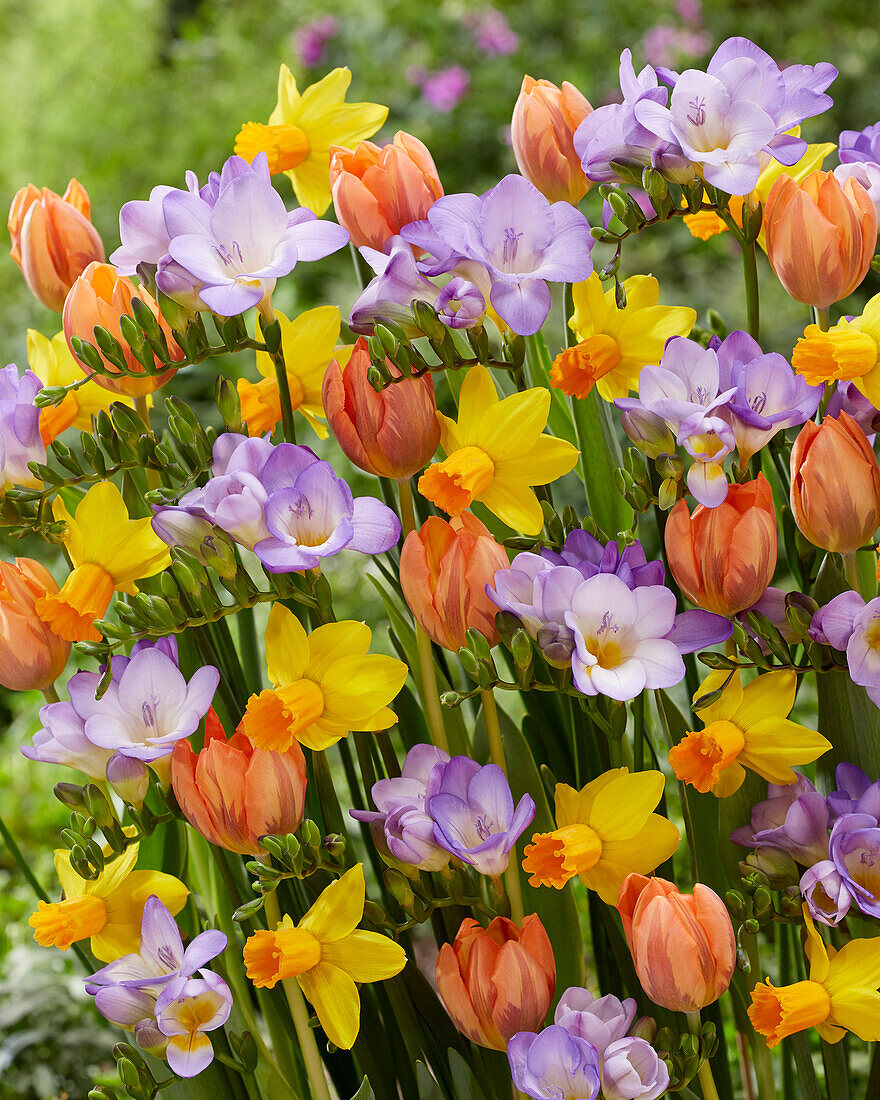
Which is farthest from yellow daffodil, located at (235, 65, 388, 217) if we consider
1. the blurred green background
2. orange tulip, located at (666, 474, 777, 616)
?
the blurred green background

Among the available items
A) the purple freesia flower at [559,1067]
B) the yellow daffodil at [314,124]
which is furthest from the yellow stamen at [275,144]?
the purple freesia flower at [559,1067]

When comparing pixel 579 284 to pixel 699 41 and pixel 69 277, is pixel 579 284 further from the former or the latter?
pixel 699 41

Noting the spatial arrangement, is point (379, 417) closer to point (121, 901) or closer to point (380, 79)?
point (121, 901)

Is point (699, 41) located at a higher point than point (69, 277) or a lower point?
lower

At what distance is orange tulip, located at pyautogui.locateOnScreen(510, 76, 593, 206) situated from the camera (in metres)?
0.41

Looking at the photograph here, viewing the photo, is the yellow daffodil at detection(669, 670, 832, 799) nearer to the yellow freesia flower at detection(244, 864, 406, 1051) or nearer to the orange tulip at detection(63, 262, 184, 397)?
the yellow freesia flower at detection(244, 864, 406, 1051)

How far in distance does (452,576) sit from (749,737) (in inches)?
4.8

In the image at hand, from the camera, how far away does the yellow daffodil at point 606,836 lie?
1.16ft

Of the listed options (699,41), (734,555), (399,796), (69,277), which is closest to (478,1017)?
(399,796)

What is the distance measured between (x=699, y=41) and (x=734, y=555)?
340cm

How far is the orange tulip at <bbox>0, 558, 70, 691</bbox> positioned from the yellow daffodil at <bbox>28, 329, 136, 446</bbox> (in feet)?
0.21

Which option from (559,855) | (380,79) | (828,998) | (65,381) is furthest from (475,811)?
(380,79)

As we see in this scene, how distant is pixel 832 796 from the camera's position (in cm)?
37

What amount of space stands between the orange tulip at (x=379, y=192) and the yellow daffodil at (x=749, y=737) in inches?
8.1
